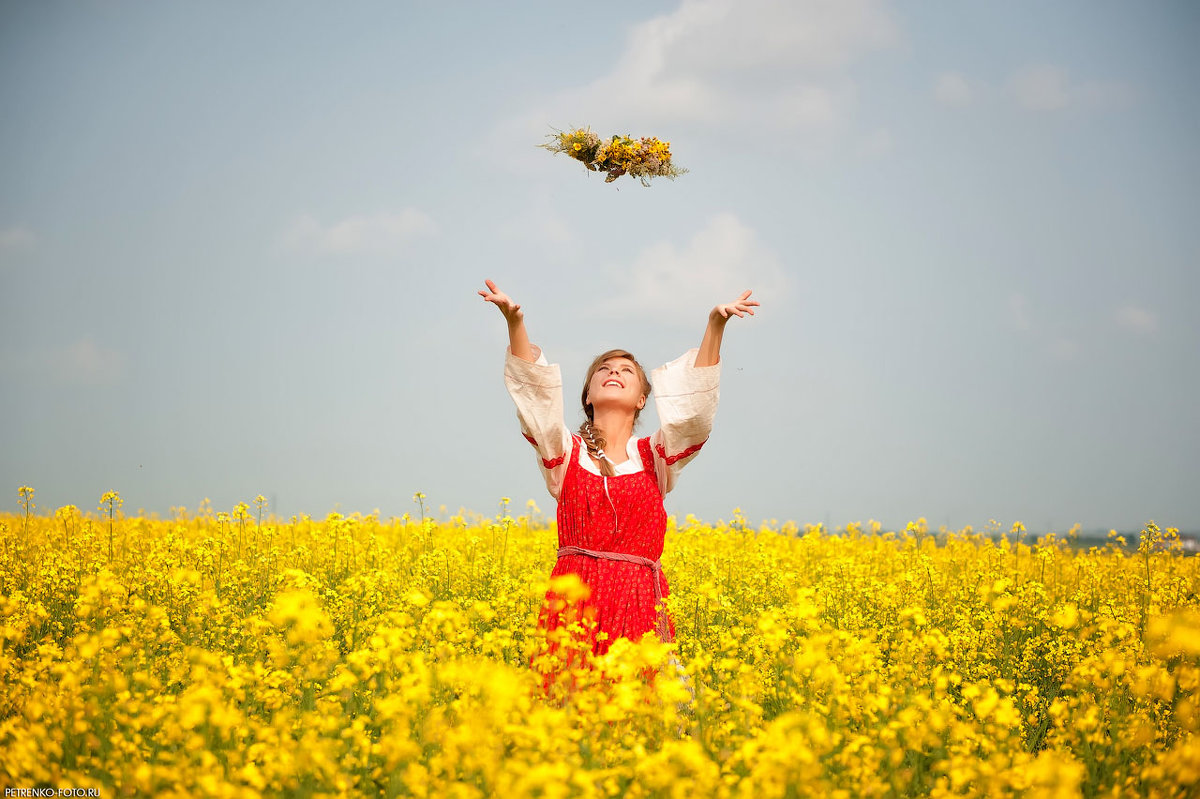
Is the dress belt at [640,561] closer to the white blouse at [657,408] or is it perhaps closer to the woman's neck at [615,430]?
the white blouse at [657,408]

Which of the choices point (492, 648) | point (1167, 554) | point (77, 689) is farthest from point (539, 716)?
point (1167, 554)

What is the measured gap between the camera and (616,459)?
4.24 meters

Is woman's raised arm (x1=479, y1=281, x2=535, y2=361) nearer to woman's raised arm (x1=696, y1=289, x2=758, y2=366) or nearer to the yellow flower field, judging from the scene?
woman's raised arm (x1=696, y1=289, x2=758, y2=366)

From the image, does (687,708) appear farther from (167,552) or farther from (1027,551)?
(1027,551)

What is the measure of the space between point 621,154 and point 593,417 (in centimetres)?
209

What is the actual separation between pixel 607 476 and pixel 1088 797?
7.30 feet

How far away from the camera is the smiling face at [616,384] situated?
428 cm

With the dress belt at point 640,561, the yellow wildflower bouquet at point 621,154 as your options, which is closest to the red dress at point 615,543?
the dress belt at point 640,561

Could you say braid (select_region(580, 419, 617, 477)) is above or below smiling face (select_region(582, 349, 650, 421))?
below

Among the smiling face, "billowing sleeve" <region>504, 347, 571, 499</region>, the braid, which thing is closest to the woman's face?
the smiling face

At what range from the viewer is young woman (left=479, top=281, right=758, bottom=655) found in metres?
3.97

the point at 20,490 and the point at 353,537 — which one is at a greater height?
the point at 20,490

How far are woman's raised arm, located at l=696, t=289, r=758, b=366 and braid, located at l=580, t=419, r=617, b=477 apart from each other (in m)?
0.55

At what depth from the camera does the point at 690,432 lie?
4.18 metres
